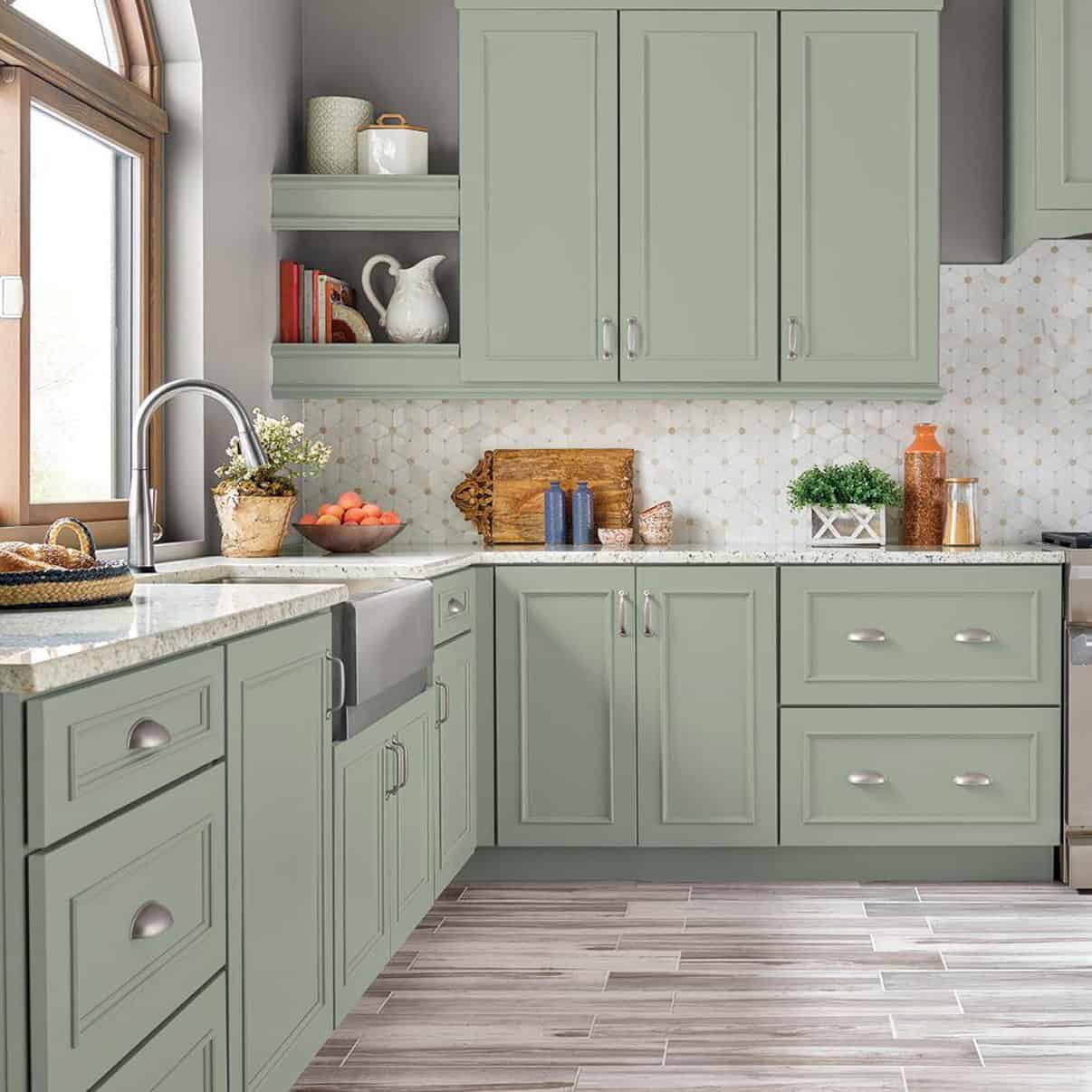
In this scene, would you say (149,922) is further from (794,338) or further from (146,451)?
(794,338)

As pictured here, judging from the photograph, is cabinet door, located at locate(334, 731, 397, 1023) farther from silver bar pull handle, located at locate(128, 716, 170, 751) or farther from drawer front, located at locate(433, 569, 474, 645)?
silver bar pull handle, located at locate(128, 716, 170, 751)

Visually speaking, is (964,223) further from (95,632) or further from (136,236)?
(95,632)

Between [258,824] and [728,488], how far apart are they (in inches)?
95.2

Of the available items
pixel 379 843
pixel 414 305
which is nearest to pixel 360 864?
pixel 379 843

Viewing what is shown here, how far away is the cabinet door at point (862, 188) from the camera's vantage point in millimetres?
3670

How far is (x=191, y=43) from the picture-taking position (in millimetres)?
3301

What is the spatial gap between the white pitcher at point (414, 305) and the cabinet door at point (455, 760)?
3.08 feet

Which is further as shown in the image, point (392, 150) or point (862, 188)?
point (392, 150)

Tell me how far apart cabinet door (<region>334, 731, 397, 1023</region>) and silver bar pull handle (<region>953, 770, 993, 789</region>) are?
162 cm

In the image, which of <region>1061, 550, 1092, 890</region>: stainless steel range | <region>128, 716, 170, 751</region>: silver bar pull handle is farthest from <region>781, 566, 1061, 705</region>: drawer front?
<region>128, 716, 170, 751</region>: silver bar pull handle

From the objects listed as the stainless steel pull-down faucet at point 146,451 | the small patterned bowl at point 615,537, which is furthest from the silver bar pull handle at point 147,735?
the small patterned bowl at point 615,537

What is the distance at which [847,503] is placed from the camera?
3789 millimetres

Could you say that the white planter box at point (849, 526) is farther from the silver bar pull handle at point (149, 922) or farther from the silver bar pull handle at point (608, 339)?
the silver bar pull handle at point (149, 922)

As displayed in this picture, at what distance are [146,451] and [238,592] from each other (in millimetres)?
517
